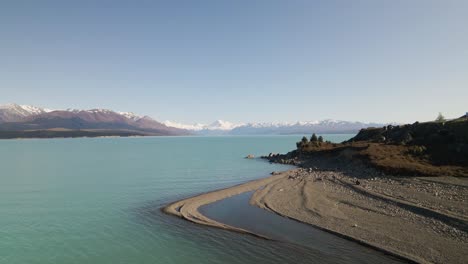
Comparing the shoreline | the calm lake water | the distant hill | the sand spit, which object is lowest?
the calm lake water

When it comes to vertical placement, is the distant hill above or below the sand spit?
above

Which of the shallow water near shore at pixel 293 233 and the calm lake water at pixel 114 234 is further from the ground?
the shallow water near shore at pixel 293 233

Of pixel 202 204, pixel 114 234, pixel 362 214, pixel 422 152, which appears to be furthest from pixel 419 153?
pixel 114 234

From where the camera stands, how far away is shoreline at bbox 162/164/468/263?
1983 centimetres

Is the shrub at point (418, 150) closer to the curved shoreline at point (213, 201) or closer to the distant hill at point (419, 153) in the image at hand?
the distant hill at point (419, 153)

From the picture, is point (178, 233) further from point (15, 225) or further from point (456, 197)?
point (456, 197)

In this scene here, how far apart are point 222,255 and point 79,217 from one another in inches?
684

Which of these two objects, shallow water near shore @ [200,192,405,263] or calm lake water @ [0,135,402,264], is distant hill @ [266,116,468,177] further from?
calm lake water @ [0,135,402,264]

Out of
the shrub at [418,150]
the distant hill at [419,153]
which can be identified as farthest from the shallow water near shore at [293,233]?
the shrub at [418,150]

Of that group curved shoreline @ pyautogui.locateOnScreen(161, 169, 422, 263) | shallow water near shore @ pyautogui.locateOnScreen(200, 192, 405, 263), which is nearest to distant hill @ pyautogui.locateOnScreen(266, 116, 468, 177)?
curved shoreline @ pyautogui.locateOnScreen(161, 169, 422, 263)

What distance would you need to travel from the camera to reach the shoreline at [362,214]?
65.1 feet

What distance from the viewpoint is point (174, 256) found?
1998cm

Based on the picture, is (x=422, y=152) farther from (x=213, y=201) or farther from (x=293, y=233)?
(x=293, y=233)

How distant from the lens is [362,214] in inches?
1084
